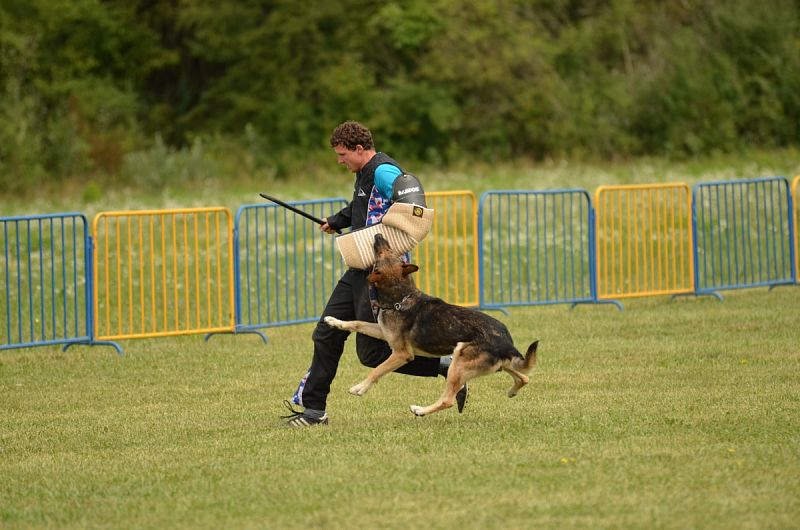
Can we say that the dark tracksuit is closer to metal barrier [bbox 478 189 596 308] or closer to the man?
the man

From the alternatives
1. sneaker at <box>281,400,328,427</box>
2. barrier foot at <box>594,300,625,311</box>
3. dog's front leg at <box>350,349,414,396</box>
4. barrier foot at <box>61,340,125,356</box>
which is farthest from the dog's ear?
barrier foot at <box>594,300,625,311</box>

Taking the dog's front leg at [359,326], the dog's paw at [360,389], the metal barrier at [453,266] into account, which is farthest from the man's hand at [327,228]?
the metal barrier at [453,266]

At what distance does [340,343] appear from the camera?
25.5 ft

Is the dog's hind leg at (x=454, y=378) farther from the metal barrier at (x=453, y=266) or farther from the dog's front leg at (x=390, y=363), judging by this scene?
the metal barrier at (x=453, y=266)

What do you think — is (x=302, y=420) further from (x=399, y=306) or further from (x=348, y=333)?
(x=399, y=306)

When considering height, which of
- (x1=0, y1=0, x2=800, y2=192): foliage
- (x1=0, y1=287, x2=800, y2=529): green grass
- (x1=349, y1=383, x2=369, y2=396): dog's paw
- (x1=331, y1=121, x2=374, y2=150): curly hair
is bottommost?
(x1=0, y1=287, x2=800, y2=529): green grass

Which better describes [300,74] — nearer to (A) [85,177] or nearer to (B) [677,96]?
(A) [85,177]

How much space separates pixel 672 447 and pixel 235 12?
35.8 metres

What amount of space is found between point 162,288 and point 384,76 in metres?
26.7

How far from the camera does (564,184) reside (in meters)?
25.1

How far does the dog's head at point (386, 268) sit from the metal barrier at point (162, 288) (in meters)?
4.26

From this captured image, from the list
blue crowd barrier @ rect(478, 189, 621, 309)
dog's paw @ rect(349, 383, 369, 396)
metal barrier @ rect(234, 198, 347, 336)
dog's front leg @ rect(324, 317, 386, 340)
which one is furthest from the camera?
blue crowd barrier @ rect(478, 189, 621, 309)

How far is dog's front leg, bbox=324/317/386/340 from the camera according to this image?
754 cm

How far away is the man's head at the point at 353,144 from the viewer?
7508mm
